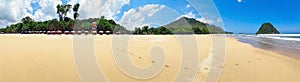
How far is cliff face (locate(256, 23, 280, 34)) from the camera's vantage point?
64.9 m

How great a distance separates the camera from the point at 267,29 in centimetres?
6594

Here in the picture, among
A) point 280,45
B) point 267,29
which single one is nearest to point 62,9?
point 280,45

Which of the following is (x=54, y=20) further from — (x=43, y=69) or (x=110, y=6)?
(x=43, y=69)

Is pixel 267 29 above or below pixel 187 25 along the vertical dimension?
below

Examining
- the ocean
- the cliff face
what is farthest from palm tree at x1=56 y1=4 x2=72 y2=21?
the cliff face

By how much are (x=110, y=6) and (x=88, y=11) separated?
524mm

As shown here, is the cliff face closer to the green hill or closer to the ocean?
the ocean

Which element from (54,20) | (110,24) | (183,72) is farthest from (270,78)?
(54,20)

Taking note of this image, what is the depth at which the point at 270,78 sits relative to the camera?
3135mm

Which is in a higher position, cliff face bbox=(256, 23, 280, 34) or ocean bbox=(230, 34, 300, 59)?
cliff face bbox=(256, 23, 280, 34)

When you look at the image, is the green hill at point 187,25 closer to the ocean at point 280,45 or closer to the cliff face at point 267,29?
the ocean at point 280,45

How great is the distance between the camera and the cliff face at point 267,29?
64875 millimetres

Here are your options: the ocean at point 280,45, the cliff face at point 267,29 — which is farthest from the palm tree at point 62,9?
the cliff face at point 267,29

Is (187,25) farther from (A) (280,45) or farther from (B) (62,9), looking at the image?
(B) (62,9)
